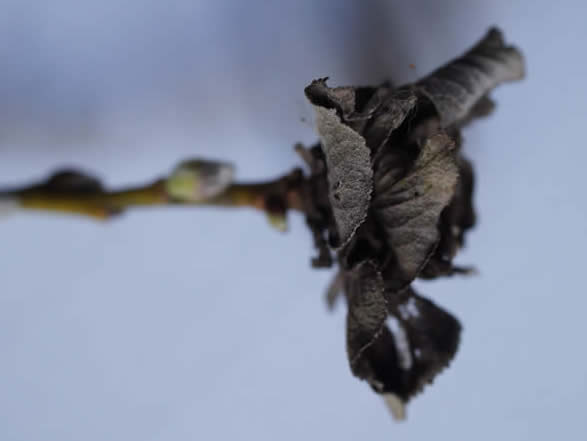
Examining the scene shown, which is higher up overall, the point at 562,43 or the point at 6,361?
the point at 562,43

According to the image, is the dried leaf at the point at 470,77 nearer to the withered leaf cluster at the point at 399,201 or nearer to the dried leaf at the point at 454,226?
the withered leaf cluster at the point at 399,201

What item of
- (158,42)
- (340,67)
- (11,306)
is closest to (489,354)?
(340,67)

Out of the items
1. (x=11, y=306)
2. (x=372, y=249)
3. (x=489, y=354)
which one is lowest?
(x=489, y=354)

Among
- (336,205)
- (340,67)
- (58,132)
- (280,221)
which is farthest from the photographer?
(58,132)

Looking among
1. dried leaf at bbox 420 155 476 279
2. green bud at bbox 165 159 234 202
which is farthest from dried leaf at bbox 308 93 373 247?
green bud at bbox 165 159 234 202

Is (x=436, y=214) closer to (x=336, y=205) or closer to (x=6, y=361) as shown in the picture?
(x=336, y=205)

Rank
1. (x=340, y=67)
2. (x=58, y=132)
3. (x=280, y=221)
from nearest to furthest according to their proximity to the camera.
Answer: (x=280, y=221)
(x=340, y=67)
(x=58, y=132)

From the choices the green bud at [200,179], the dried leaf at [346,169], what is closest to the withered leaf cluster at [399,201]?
Result: the dried leaf at [346,169]
